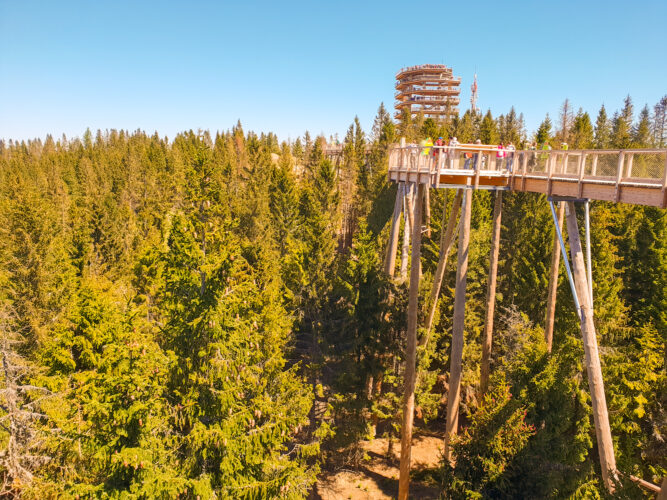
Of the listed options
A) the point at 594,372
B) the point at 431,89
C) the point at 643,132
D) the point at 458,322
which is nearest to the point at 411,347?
the point at 458,322

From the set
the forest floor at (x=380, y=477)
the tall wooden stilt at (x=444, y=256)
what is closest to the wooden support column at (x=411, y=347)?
the tall wooden stilt at (x=444, y=256)

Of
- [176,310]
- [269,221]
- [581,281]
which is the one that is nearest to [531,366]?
[581,281]

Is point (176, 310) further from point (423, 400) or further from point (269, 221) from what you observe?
point (269, 221)

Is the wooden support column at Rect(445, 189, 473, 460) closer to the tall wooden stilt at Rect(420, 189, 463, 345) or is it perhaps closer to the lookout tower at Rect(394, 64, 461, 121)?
the tall wooden stilt at Rect(420, 189, 463, 345)

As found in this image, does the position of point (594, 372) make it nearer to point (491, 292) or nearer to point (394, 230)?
point (491, 292)

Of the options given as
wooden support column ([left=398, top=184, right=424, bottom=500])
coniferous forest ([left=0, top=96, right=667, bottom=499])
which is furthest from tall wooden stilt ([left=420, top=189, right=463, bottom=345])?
wooden support column ([left=398, top=184, right=424, bottom=500])
